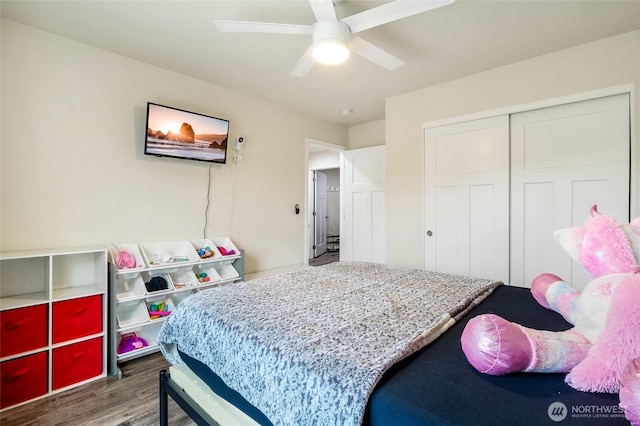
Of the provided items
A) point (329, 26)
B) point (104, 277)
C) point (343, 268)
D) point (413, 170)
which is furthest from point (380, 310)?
point (413, 170)

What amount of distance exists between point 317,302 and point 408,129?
256 cm

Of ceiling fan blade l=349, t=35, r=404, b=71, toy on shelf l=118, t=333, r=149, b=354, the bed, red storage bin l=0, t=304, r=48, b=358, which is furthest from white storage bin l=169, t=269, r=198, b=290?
ceiling fan blade l=349, t=35, r=404, b=71

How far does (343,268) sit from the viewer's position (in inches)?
85.0

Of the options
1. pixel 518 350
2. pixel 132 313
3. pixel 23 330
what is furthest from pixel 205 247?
pixel 518 350

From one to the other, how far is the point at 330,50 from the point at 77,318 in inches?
96.3

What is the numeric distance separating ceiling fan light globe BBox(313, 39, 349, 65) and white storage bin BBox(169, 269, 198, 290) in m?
2.07

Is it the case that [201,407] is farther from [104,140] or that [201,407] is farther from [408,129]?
[408,129]

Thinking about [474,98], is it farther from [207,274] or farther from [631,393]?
[207,274]

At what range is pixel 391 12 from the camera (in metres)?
1.52

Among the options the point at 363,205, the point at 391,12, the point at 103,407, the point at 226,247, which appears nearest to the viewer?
the point at 391,12

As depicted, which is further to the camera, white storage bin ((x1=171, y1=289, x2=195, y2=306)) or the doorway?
the doorway

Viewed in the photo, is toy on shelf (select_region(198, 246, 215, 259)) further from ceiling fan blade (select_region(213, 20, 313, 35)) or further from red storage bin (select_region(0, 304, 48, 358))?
ceiling fan blade (select_region(213, 20, 313, 35))

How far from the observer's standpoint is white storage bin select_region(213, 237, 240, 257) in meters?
2.88

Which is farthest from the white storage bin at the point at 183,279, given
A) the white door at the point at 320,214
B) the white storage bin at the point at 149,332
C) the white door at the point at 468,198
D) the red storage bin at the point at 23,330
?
A: the white door at the point at 320,214
